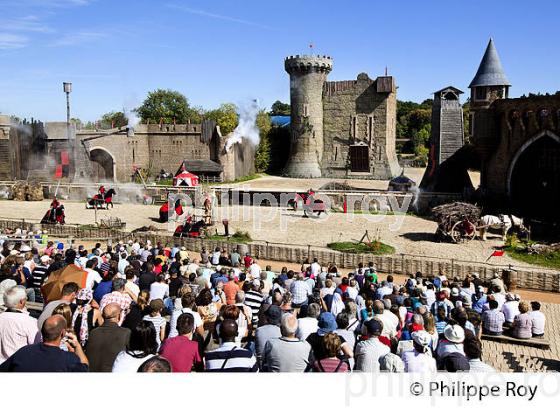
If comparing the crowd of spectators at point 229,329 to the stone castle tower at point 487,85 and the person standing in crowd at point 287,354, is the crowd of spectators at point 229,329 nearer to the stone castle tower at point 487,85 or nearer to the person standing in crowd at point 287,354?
the person standing in crowd at point 287,354

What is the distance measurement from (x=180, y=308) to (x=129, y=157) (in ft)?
131

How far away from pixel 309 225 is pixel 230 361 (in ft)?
67.1

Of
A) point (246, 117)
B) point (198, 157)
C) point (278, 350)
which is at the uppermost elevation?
point (246, 117)

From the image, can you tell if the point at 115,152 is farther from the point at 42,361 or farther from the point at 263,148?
the point at 42,361

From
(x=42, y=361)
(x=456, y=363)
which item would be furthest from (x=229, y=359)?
(x=456, y=363)

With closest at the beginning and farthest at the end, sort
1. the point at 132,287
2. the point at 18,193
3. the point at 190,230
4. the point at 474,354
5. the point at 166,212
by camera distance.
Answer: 1. the point at 474,354
2. the point at 132,287
3. the point at 190,230
4. the point at 166,212
5. the point at 18,193

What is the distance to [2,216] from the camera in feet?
88.0

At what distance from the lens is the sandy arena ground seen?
68.8 feet

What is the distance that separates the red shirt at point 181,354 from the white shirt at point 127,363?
0.98ft

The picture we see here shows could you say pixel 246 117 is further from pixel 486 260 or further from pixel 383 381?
pixel 383 381

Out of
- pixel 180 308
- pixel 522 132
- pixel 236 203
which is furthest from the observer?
pixel 236 203

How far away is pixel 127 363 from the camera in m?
4.71

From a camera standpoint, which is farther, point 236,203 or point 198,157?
point 198,157

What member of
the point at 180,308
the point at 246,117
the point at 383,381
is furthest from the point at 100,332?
the point at 246,117
